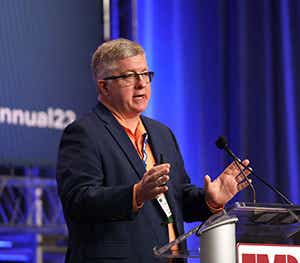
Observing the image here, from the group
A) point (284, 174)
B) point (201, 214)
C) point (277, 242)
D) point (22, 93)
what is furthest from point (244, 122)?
point (277, 242)

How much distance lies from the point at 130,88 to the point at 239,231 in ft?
2.67

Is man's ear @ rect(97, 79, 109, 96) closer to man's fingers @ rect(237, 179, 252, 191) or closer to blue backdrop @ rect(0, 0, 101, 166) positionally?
man's fingers @ rect(237, 179, 252, 191)

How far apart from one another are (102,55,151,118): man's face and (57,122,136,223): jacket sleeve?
18 cm

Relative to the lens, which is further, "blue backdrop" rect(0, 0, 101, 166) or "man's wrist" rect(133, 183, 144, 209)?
"blue backdrop" rect(0, 0, 101, 166)

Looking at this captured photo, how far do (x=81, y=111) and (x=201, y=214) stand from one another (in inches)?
55.7

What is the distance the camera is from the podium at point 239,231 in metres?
Answer: 1.90

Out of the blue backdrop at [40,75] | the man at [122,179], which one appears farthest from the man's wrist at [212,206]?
the blue backdrop at [40,75]

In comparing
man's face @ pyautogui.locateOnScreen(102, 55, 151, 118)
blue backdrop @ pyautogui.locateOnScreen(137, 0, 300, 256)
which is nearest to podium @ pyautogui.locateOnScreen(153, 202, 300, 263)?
man's face @ pyautogui.locateOnScreen(102, 55, 151, 118)

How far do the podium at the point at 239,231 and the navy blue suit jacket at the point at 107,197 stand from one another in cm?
43

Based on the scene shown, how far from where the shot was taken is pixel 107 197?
249cm

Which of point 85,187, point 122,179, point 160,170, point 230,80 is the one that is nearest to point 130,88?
point 122,179

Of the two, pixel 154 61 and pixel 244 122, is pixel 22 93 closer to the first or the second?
pixel 154 61

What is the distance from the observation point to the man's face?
2.80m

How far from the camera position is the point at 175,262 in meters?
2.69
